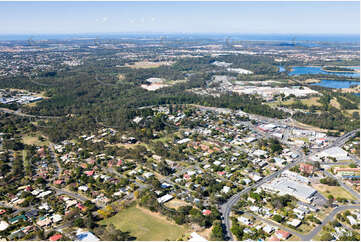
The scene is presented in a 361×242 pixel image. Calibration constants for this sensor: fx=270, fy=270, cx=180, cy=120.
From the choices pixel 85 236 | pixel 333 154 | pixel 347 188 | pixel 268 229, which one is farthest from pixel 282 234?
pixel 333 154

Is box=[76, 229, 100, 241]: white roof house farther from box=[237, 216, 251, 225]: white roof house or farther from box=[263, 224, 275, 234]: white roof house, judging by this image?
box=[263, 224, 275, 234]: white roof house

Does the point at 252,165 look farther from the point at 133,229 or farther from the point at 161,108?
the point at 161,108

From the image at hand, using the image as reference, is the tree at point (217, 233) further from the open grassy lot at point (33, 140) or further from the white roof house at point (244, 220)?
the open grassy lot at point (33, 140)

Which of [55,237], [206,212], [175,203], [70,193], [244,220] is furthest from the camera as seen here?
[70,193]

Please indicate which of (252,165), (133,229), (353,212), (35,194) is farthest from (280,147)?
(35,194)

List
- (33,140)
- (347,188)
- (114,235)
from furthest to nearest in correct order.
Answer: (33,140) → (347,188) → (114,235)

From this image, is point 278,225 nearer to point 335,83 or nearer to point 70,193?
point 70,193

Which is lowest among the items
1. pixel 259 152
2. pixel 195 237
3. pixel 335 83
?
pixel 195 237

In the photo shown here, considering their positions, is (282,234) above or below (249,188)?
below

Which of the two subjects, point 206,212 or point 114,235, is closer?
point 114,235
